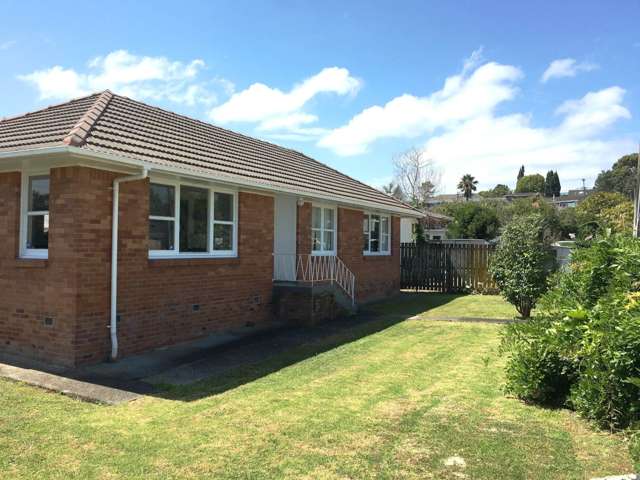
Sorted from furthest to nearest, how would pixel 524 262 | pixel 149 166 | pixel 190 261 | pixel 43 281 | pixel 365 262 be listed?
1. pixel 365 262
2. pixel 524 262
3. pixel 190 261
4. pixel 149 166
5. pixel 43 281

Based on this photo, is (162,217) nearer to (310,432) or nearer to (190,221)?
(190,221)

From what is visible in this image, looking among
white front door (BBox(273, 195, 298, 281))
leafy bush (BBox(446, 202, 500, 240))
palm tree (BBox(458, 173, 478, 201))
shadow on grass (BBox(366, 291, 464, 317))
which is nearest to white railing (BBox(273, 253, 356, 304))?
white front door (BBox(273, 195, 298, 281))

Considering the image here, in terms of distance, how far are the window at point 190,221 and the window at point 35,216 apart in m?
1.61

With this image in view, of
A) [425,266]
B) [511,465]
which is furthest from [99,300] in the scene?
[425,266]

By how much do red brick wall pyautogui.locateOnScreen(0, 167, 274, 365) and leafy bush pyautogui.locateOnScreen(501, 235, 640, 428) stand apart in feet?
18.9

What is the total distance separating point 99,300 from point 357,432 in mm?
4817

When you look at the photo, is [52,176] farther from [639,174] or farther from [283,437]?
[639,174]

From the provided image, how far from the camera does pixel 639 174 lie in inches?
623

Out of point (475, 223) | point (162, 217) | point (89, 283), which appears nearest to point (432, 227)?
point (475, 223)

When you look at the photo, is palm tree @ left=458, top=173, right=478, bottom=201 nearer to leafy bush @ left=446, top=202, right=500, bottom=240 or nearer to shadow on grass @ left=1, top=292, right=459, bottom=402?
leafy bush @ left=446, top=202, right=500, bottom=240

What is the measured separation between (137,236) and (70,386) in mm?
2752

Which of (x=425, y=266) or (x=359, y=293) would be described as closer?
(x=359, y=293)

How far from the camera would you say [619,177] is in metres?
84.8

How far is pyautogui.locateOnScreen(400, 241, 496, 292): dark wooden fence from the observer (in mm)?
20172
